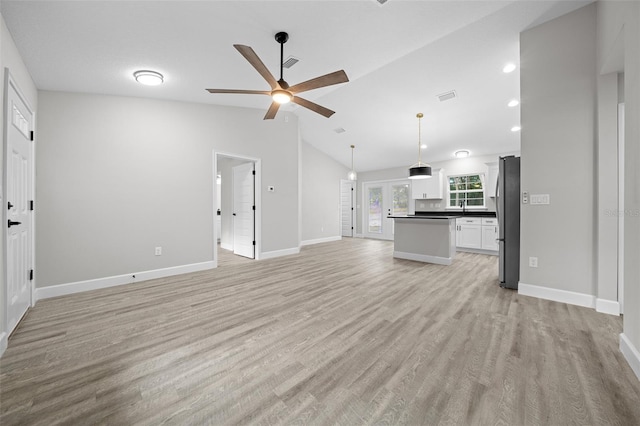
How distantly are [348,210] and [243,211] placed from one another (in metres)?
4.69

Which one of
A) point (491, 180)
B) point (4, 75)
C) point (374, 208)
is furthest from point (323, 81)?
point (374, 208)

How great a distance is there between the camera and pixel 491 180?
21.1 ft

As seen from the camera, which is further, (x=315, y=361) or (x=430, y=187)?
(x=430, y=187)

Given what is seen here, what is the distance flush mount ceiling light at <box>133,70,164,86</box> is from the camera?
3021mm

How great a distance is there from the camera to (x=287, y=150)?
5.69 metres

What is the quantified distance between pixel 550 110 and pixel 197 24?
12.8 feet

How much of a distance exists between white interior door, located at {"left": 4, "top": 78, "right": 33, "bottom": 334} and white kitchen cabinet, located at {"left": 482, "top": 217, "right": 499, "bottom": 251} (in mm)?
7589

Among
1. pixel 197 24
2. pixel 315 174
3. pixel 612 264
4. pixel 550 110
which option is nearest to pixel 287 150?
pixel 315 174

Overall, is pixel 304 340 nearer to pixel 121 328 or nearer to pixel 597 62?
pixel 121 328

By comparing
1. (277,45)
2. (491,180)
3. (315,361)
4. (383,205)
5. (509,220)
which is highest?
(277,45)

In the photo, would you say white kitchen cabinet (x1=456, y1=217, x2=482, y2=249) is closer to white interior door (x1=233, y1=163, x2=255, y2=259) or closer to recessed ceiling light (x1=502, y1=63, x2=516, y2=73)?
recessed ceiling light (x1=502, y1=63, x2=516, y2=73)

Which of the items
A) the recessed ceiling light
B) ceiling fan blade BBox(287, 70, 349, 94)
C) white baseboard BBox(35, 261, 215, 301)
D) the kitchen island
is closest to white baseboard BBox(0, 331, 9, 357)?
white baseboard BBox(35, 261, 215, 301)

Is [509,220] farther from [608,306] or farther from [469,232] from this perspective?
[469,232]

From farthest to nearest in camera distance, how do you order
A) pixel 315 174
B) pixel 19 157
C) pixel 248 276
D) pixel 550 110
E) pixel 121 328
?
pixel 315 174, pixel 248 276, pixel 550 110, pixel 19 157, pixel 121 328
